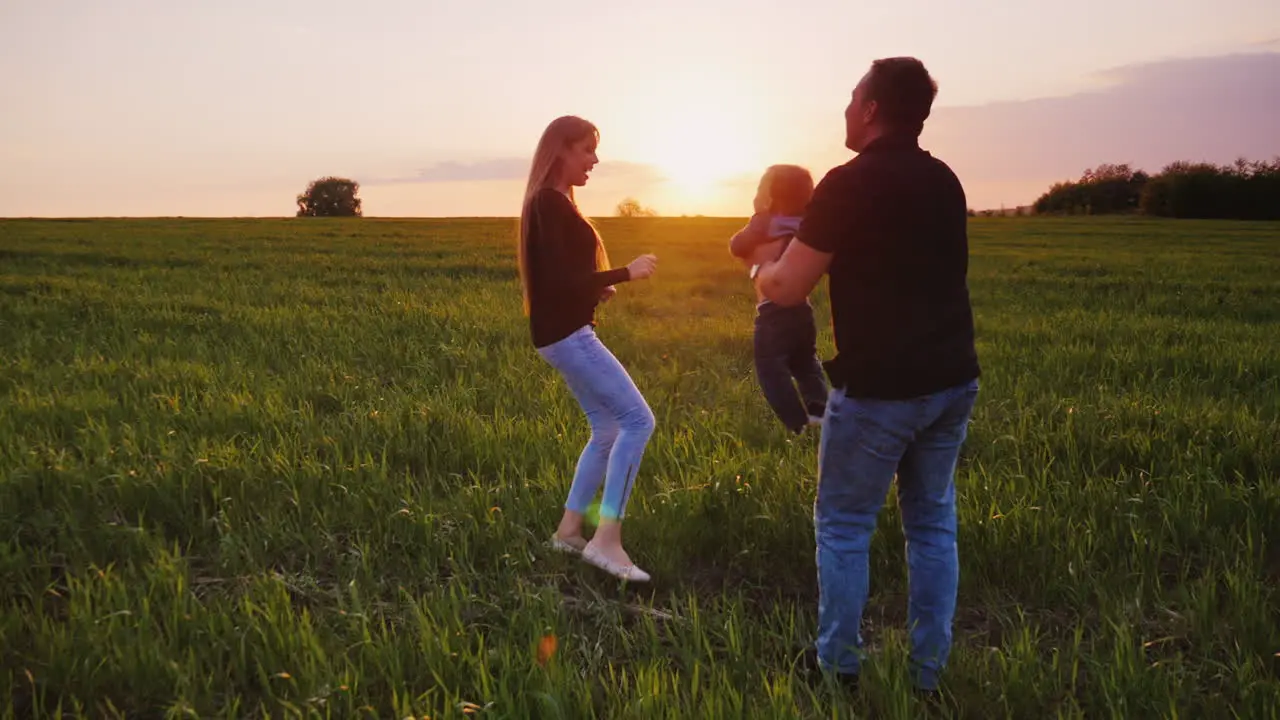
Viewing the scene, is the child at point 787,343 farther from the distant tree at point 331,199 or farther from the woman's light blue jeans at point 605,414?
the distant tree at point 331,199

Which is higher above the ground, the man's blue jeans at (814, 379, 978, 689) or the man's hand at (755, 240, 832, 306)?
the man's hand at (755, 240, 832, 306)

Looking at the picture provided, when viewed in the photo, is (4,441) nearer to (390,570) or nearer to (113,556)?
(113,556)

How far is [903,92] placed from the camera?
2.62 m

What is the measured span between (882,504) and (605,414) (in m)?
1.61

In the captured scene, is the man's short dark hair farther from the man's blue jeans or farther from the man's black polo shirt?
the man's blue jeans

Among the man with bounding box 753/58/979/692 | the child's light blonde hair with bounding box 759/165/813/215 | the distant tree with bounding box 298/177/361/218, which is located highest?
the distant tree with bounding box 298/177/361/218

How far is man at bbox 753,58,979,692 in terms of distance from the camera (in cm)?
259

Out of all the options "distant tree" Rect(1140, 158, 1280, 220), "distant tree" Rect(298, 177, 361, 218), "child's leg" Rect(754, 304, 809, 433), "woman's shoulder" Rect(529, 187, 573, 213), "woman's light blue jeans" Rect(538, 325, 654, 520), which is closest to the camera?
"woman's shoulder" Rect(529, 187, 573, 213)

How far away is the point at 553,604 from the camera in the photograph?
3.65 metres

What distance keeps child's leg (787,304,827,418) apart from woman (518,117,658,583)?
6.89 feet

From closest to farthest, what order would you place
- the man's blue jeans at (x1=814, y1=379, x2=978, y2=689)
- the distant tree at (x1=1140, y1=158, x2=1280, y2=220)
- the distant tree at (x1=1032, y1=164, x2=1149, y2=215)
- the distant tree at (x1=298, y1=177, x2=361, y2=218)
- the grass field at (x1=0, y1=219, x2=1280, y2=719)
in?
the man's blue jeans at (x1=814, y1=379, x2=978, y2=689) → the grass field at (x1=0, y1=219, x2=1280, y2=719) → the distant tree at (x1=1140, y1=158, x2=1280, y2=220) → the distant tree at (x1=1032, y1=164, x2=1149, y2=215) → the distant tree at (x1=298, y1=177, x2=361, y2=218)

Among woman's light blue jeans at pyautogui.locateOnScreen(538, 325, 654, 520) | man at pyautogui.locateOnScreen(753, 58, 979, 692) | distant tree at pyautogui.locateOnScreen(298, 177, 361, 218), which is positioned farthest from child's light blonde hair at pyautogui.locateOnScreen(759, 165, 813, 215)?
distant tree at pyautogui.locateOnScreen(298, 177, 361, 218)

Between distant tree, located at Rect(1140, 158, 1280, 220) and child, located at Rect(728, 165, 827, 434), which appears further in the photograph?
distant tree, located at Rect(1140, 158, 1280, 220)

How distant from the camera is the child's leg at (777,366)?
576 cm
